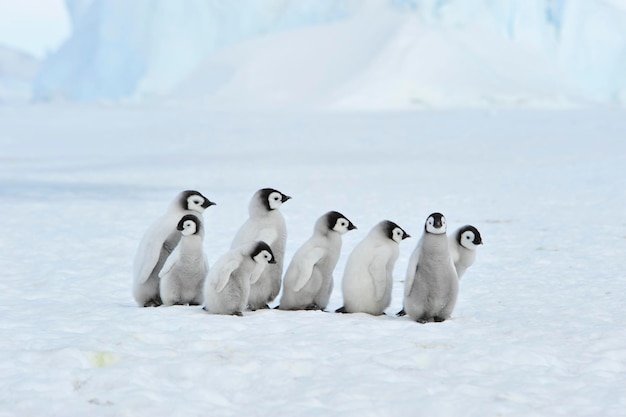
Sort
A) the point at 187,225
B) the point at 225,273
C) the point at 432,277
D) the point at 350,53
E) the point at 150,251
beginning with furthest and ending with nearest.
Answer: the point at 350,53
the point at 150,251
the point at 187,225
the point at 432,277
the point at 225,273

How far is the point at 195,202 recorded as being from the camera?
171 inches

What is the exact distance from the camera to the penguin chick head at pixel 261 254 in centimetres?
389

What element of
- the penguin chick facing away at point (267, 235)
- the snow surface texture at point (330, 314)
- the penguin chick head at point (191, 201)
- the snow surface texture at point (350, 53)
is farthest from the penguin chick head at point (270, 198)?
the snow surface texture at point (350, 53)

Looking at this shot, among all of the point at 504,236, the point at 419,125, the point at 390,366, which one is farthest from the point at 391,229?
the point at 419,125

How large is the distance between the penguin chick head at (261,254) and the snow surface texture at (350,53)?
27.5 metres

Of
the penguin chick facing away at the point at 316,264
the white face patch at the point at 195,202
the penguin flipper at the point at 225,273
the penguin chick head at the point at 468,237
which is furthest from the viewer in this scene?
the white face patch at the point at 195,202

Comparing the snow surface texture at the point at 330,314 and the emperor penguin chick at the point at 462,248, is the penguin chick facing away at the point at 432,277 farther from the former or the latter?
the emperor penguin chick at the point at 462,248

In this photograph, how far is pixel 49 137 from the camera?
71.3 ft

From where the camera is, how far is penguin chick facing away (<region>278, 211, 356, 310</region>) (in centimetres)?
411

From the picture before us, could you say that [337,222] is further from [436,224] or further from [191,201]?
[191,201]

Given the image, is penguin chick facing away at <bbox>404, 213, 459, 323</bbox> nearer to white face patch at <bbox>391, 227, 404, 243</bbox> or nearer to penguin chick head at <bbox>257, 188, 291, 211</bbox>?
white face patch at <bbox>391, 227, 404, 243</bbox>

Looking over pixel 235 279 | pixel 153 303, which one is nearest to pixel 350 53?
pixel 153 303

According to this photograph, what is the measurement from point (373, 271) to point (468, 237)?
1.84 feet

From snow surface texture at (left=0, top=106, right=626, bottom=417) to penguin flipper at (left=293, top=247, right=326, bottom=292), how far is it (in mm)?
128
